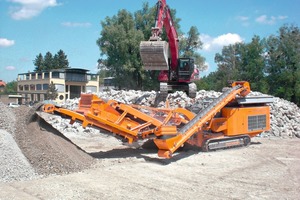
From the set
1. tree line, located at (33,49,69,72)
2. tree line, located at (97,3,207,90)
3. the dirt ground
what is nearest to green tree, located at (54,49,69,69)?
tree line, located at (33,49,69,72)

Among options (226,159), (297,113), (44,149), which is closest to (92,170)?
(44,149)

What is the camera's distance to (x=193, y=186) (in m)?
6.23

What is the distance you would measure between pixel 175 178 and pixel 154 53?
738 centimetres

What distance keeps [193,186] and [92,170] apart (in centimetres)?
215

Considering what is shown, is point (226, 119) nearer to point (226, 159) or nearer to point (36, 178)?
point (226, 159)

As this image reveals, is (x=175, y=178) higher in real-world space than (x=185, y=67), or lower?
lower

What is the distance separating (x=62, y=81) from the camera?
51.0 meters

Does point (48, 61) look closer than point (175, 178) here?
No

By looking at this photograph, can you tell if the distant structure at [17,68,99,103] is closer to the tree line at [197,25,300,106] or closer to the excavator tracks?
the tree line at [197,25,300,106]

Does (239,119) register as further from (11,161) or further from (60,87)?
(60,87)

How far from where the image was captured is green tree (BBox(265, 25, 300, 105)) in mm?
30984

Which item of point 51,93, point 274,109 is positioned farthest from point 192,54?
point 274,109

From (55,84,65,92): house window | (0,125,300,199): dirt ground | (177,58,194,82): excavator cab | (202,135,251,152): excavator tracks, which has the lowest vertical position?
(0,125,300,199): dirt ground

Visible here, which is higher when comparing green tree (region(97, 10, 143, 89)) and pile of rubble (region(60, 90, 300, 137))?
green tree (region(97, 10, 143, 89))
